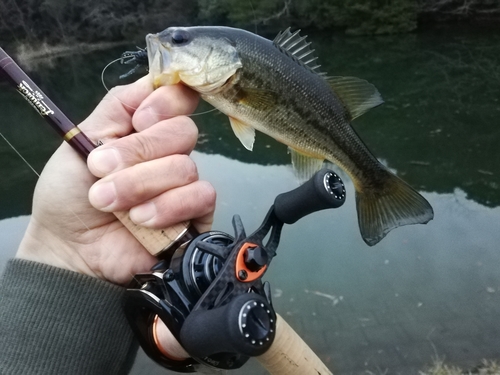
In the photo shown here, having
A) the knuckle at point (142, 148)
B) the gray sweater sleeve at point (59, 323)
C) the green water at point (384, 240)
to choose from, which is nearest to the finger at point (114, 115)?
the knuckle at point (142, 148)

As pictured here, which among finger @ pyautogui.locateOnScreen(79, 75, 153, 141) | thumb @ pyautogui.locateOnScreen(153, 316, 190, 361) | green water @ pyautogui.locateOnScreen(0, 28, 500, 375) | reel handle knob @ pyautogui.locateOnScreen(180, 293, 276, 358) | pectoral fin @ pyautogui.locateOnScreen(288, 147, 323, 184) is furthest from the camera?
green water @ pyautogui.locateOnScreen(0, 28, 500, 375)

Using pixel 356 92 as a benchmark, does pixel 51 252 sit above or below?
above

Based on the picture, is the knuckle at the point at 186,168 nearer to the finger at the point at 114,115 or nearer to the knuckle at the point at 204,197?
the knuckle at the point at 204,197

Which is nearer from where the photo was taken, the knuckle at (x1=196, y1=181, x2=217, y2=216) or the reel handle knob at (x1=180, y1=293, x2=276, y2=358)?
the reel handle knob at (x1=180, y1=293, x2=276, y2=358)

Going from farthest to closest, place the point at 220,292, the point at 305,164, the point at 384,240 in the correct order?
the point at 384,240
the point at 305,164
the point at 220,292

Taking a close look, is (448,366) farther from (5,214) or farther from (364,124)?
(364,124)

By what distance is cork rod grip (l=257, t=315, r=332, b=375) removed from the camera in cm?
183

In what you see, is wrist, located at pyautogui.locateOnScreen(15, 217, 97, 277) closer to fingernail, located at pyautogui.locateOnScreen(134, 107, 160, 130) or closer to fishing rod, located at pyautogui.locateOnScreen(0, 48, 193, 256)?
fishing rod, located at pyautogui.locateOnScreen(0, 48, 193, 256)

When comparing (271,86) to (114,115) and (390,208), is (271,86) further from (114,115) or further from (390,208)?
(390,208)

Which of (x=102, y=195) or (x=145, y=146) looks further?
(x=145, y=146)

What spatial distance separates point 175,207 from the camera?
1707 mm

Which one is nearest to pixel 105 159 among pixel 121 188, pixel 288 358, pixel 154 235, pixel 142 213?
pixel 121 188

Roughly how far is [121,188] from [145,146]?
21cm

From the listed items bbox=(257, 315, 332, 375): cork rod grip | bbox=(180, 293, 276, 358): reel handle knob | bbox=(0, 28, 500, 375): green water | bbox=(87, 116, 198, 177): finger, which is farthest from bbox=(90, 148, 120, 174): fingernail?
bbox=(0, 28, 500, 375): green water
